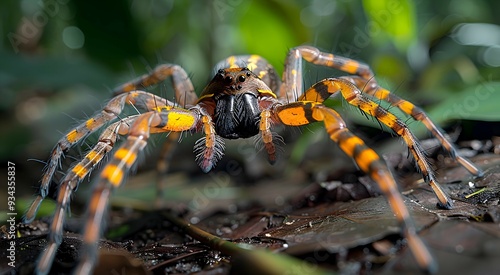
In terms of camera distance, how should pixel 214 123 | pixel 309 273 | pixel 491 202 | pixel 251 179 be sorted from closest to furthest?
1. pixel 309 273
2. pixel 491 202
3. pixel 214 123
4. pixel 251 179

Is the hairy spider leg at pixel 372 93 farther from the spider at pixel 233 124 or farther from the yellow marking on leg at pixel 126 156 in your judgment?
the yellow marking on leg at pixel 126 156

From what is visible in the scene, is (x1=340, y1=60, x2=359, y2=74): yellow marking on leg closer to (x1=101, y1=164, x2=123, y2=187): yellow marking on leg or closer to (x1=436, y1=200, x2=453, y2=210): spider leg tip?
(x1=436, y1=200, x2=453, y2=210): spider leg tip

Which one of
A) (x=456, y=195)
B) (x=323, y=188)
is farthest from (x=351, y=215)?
(x=323, y=188)

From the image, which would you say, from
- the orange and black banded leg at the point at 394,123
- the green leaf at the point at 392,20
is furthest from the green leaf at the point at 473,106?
the green leaf at the point at 392,20

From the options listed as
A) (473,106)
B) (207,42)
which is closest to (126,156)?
(473,106)

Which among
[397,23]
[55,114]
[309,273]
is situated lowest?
[55,114]

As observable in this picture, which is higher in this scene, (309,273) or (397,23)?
(397,23)

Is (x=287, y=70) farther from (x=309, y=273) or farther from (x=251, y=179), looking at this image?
(x=309, y=273)
